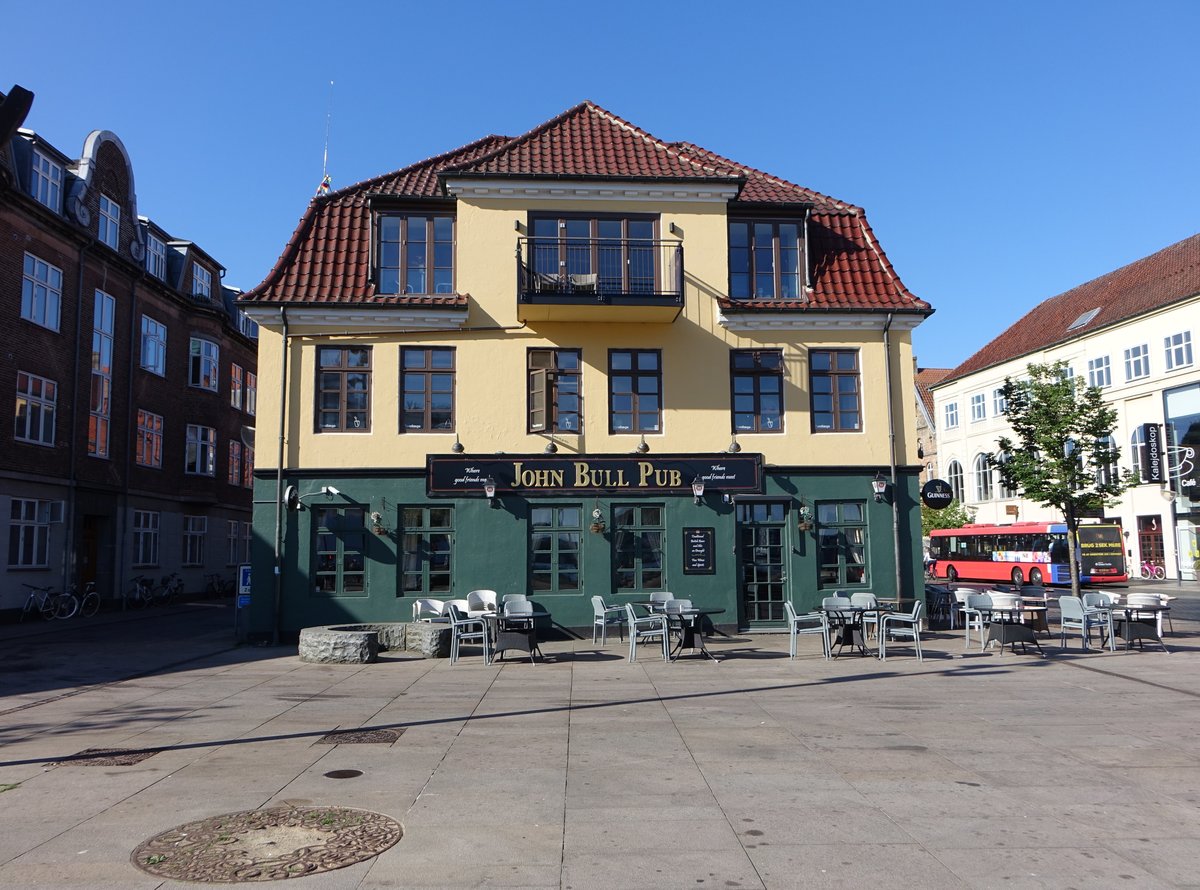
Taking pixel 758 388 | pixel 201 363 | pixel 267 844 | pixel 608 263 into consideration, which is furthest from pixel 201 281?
pixel 267 844

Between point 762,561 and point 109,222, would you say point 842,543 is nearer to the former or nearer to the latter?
point 762,561

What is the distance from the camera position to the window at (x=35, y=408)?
25.1 metres

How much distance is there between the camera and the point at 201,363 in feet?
117

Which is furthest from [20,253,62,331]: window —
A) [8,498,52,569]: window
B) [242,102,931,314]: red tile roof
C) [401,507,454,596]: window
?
[401,507,454,596]: window

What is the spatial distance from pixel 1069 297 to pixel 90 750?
5246 cm

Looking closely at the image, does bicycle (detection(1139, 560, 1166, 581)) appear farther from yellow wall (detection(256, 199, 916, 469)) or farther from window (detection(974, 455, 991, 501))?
yellow wall (detection(256, 199, 916, 469))

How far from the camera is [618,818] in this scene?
6.48 meters

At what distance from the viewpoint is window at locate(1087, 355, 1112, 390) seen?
43.2 meters

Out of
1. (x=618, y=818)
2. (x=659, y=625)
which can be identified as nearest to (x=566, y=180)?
(x=659, y=625)

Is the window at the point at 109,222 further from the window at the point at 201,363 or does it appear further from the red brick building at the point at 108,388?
the window at the point at 201,363

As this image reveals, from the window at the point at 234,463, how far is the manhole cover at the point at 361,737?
3077 cm

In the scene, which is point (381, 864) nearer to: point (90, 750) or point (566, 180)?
point (90, 750)

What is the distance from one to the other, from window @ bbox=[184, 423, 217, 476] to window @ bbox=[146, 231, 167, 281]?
584 cm

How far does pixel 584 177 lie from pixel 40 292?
1727cm
